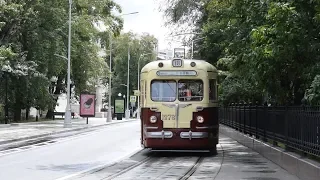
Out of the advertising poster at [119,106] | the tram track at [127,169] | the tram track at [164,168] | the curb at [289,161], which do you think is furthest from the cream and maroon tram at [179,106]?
the advertising poster at [119,106]

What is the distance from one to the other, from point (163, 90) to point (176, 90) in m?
0.45

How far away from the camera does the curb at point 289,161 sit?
10676 mm

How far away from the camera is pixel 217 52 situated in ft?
111

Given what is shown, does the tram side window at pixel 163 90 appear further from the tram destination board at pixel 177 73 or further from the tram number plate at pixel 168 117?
the tram number plate at pixel 168 117

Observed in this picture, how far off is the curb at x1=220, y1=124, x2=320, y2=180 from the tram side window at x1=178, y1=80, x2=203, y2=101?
2.88 meters

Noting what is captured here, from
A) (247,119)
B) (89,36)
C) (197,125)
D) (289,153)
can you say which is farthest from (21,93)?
(289,153)

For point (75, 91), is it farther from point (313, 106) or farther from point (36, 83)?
point (313, 106)

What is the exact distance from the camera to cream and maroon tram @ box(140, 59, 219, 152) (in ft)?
54.0

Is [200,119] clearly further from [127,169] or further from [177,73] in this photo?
[127,169]

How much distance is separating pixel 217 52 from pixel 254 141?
15.3 meters

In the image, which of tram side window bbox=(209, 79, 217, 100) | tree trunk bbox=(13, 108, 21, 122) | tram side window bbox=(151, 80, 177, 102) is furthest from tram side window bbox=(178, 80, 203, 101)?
tree trunk bbox=(13, 108, 21, 122)

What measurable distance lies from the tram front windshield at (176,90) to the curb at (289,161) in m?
2.96

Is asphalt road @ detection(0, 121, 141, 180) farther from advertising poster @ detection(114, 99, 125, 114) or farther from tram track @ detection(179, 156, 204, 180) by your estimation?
advertising poster @ detection(114, 99, 125, 114)

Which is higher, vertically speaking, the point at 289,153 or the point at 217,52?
the point at 217,52
